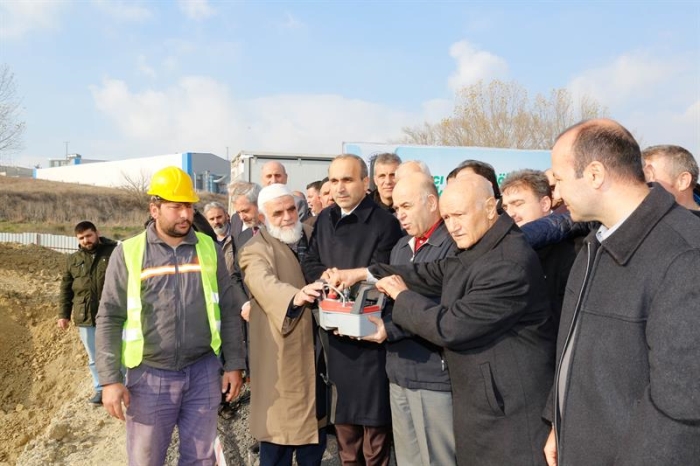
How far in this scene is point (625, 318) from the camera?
69.1 inches

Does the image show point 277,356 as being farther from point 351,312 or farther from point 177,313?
point 351,312

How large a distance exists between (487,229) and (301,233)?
4.81ft

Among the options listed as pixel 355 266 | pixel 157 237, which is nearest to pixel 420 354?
pixel 355 266

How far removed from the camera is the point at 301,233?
384 centimetres

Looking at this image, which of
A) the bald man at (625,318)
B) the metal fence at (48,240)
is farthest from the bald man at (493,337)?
the metal fence at (48,240)

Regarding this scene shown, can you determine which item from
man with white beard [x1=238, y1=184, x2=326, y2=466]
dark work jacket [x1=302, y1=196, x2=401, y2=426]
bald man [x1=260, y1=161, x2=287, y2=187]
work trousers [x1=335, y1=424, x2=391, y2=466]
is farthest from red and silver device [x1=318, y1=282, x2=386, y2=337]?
bald man [x1=260, y1=161, x2=287, y2=187]

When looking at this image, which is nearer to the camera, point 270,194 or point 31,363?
point 270,194

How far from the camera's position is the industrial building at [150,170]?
49153 mm

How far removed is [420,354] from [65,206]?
124 feet

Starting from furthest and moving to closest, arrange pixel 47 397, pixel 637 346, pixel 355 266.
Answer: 1. pixel 47 397
2. pixel 355 266
3. pixel 637 346

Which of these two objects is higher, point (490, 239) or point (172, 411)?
point (490, 239)

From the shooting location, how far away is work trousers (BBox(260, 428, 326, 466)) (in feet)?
11.8

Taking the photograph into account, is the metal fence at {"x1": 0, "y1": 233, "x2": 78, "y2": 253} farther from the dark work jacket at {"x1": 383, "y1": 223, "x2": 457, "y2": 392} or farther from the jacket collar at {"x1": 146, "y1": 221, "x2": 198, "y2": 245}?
the dark work jacket at {"x1": 383, "y1": 223, "x2": 457, "y2": 392}

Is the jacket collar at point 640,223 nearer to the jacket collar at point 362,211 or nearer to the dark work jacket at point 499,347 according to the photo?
the dark work jacket at point 499,347
